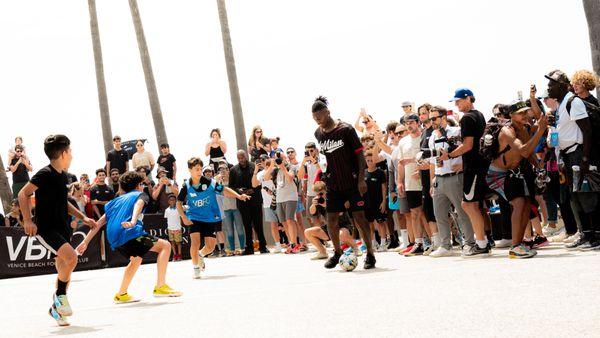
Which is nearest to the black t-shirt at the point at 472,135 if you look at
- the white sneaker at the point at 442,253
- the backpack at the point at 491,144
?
the backpack at the point at 491,144

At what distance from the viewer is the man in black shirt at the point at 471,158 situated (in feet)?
38.3

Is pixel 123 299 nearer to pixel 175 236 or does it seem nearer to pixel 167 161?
pixel 175 236

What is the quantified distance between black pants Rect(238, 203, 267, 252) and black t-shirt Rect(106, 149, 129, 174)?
14.6 feet

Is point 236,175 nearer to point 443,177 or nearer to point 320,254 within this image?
point 320,254

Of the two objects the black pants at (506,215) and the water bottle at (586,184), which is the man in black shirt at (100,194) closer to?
the black pants at (506,215)

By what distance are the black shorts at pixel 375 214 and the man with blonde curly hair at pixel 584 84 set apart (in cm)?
523

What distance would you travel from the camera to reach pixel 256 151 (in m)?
21.5

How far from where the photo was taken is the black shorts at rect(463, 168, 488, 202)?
11.7 meters

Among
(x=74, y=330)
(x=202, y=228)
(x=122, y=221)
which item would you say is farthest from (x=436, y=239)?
(x=74, y=330)

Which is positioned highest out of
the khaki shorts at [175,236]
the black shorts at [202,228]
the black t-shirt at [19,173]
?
the black t-shirt at [19,173]

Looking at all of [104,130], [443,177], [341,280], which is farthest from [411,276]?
[104,130]

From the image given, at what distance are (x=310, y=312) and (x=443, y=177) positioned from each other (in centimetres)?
554

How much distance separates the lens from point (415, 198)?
14.2 metres

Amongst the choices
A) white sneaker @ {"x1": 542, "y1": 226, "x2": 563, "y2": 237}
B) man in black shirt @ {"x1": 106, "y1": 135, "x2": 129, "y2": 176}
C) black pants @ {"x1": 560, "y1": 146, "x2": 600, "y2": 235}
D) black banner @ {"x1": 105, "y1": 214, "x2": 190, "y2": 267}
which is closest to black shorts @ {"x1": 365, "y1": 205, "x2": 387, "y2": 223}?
white sneaker @ {"x1": 542, "y1": 226, "x2": 563, "y2": 237}
